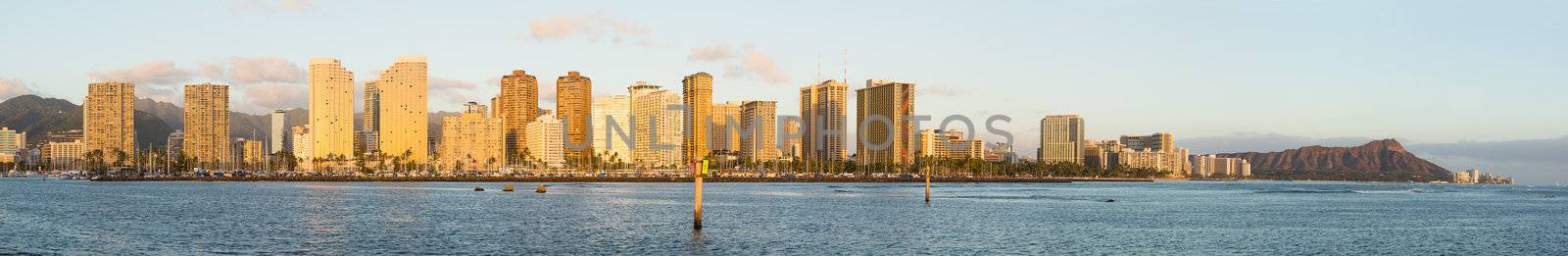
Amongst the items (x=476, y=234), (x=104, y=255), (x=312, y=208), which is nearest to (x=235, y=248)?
(x=104, y=255)

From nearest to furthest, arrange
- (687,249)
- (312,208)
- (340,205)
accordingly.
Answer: (687,249) < (312,208) < (340,205)

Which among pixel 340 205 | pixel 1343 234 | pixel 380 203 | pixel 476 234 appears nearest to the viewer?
pixel 476 234

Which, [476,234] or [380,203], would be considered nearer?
[476,234]

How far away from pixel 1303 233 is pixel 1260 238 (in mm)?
5423

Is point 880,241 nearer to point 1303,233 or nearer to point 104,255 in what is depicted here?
point 1303,233

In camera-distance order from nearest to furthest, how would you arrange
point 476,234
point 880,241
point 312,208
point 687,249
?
point 687,249 → point 880,241 → point 476,234 → point 312,208

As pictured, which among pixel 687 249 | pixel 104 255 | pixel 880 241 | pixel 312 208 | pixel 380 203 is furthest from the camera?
pixel 380 203

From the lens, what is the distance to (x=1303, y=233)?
6744 cm

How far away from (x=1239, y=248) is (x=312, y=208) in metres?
65.5

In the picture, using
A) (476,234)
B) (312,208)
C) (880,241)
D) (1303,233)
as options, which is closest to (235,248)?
(476,234)

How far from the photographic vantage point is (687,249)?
2112 inches

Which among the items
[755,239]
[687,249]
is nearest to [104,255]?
[687,249]

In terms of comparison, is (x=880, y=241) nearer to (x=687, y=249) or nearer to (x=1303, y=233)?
(x=687, y=249)

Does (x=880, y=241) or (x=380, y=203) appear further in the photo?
(x=380, y=203)
